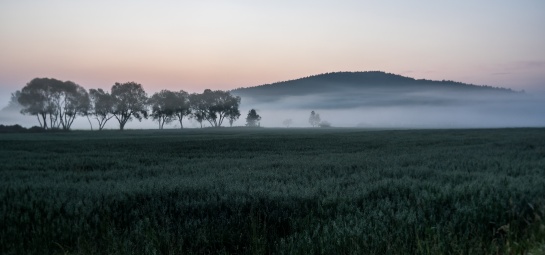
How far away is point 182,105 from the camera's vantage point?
12425 cm

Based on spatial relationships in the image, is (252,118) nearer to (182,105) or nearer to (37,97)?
(182,105)

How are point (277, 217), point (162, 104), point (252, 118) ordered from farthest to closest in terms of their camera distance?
point (252, 118) → point (162, 104) → point (277, 217)

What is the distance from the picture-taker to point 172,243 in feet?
20.6

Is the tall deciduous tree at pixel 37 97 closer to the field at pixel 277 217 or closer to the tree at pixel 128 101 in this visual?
the tree at pixel 128 101

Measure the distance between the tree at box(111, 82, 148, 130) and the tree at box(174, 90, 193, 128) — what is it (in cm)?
1257

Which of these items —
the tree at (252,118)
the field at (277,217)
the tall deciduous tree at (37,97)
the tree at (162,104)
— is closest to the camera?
the field at (277,217)

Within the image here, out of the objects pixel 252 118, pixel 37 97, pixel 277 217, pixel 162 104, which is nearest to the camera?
pixel 277 217

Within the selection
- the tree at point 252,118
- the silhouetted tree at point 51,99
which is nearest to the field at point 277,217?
the silhouetted tree at point 51,99

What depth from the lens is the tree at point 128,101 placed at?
10950cm

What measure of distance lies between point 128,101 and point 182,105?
18.5m

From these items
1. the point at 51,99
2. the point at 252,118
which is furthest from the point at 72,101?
the point at 252,118

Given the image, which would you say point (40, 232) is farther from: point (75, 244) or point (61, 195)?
point (61, 195)

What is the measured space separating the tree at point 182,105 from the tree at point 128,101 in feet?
41.2

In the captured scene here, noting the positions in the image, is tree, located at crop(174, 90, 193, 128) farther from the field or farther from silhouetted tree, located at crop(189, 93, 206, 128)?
the field
